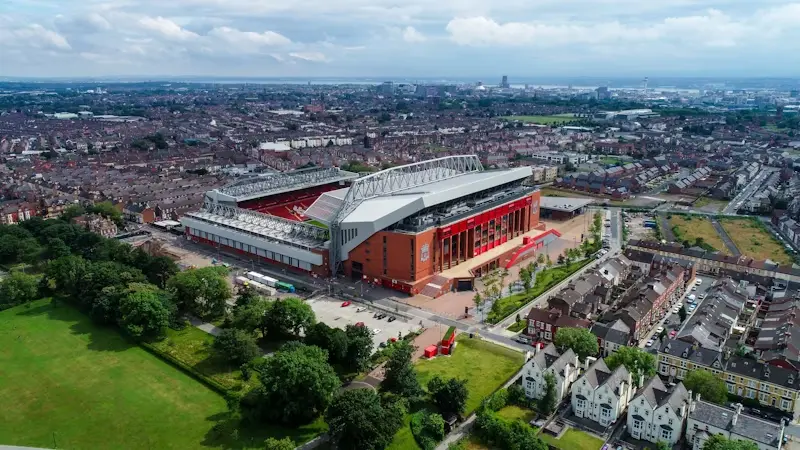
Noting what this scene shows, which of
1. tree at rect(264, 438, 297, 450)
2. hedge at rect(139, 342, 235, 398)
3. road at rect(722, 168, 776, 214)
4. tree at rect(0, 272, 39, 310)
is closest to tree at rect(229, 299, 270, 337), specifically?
hedge at rect(139, 342, 235, 398)

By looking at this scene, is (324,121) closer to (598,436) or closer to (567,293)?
(567,293)

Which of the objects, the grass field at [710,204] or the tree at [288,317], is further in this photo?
the grass field at [710,204]

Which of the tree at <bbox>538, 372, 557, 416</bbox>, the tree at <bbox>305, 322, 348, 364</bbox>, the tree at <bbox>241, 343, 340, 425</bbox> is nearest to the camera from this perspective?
the tree at <bbox>241, 343, 340, 425</bbox>

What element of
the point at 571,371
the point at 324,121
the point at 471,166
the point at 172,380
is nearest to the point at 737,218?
the point at 471,166

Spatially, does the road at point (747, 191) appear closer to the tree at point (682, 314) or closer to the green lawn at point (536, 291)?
the green lawn at point (536, 291)

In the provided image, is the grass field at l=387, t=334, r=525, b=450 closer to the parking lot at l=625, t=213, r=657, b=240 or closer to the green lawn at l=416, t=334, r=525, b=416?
the green lawn at l=416, t=334, r=525, b=416

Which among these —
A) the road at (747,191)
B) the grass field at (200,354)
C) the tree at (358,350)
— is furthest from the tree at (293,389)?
the road at (747,191)

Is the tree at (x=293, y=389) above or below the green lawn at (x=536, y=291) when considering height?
above

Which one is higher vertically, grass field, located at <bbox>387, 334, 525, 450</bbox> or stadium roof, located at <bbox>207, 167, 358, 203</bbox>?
stadium roof, located at <bbox>207, 167, 358, 203</bbox>
